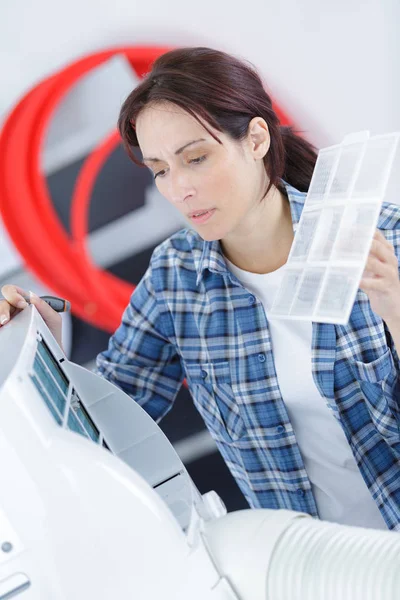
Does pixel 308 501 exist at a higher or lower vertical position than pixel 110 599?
lower

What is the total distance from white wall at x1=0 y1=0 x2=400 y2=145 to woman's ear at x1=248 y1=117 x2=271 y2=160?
0.79 m

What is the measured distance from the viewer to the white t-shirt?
1384 mm

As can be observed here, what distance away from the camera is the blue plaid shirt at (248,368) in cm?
134

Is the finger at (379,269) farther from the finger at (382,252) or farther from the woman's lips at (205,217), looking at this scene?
the woman's lips at (205,217)

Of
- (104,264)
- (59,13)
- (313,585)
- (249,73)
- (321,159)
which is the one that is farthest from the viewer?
(104,264)

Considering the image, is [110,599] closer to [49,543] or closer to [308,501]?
[49,543]

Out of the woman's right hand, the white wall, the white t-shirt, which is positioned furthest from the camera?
the white wall

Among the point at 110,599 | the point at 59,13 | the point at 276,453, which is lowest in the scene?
the point at 276,453

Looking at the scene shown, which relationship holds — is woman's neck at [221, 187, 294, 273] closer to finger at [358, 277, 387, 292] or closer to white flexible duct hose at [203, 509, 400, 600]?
finger at [358, 277, 387, 292]

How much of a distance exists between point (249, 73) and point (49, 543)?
914mm

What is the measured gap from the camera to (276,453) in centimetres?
144

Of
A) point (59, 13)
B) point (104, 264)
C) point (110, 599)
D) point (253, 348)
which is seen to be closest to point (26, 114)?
point (59, 13)

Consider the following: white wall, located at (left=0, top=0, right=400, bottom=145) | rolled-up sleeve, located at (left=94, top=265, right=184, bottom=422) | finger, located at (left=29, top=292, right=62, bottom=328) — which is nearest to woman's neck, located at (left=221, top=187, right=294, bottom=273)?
rolled-up sleeve, located at (left=94, top=265, right=184, bottom=422)

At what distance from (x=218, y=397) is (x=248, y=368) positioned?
0.11 meters
